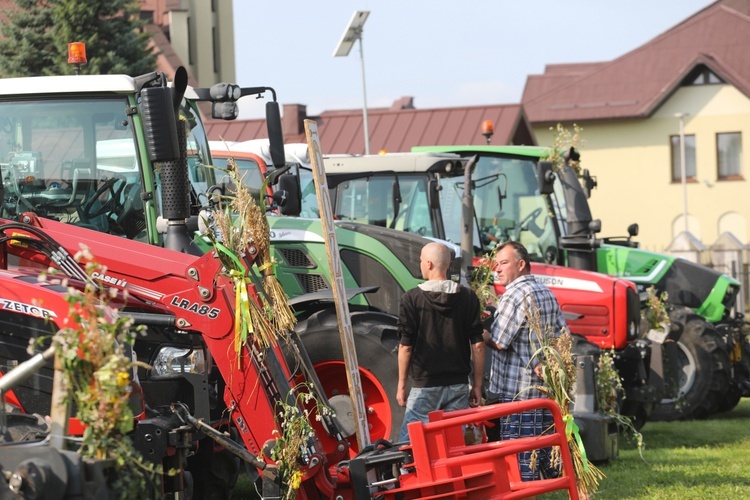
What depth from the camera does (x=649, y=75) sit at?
42.5 m

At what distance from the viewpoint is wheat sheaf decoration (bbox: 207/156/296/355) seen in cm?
634

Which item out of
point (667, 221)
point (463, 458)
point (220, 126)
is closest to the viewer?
point (463, 458)

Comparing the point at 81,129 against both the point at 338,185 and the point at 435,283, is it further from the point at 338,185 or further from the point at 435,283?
the point at 338,185

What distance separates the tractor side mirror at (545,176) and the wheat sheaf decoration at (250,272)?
578 centimetres

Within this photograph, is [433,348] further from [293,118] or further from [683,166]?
[683,166]

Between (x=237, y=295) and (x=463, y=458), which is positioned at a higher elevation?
(x=237, y=295)

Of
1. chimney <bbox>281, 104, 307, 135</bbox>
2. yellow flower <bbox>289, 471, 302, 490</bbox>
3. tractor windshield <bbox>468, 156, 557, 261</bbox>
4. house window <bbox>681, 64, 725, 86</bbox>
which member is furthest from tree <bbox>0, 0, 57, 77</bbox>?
house window <bbox>681, 64, 725, 86</bbox>

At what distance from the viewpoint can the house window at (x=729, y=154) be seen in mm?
40750

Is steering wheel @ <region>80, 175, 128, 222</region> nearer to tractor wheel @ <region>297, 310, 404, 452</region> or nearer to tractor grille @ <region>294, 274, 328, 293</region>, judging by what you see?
tractor wheel @ <region>297, 310, 404, 452</region>

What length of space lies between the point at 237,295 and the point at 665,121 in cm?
3664

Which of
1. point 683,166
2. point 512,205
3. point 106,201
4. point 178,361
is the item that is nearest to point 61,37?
point 512,205

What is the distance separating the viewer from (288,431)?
20.5 ft

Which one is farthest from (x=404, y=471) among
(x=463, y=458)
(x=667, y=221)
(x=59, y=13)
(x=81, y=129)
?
(x=667, y=221)

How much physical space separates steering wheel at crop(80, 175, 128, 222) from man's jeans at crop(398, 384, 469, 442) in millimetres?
2144
